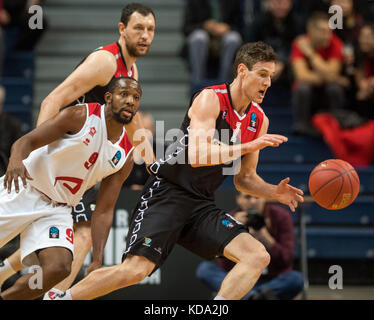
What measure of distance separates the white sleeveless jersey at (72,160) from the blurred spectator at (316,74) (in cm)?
436

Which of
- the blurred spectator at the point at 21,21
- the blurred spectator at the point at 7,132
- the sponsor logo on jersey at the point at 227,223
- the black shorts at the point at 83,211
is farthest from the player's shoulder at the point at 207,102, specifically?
the blurred spectator at the point at 21,21

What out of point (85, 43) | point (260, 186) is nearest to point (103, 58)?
point (260, 186)

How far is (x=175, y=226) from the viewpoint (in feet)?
15.4

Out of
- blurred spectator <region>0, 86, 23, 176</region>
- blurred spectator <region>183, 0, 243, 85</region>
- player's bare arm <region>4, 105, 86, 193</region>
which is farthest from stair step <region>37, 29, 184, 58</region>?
player's bare arm <region>4, 105, 86, 193</region>

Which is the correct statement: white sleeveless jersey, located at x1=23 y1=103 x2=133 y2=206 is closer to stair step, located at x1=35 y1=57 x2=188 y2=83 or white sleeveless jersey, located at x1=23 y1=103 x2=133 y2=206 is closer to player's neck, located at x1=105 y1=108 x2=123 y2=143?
player's neck, located at x1=105 y1=108 x2=123 y2=143

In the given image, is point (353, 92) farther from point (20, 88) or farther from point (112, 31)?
point (20, 88)

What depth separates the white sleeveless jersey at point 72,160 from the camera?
4578 millimetres

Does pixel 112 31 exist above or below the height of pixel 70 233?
above

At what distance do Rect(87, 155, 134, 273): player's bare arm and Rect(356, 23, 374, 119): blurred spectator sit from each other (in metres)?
4.71

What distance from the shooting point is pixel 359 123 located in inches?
334

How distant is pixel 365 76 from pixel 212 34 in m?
2.08
